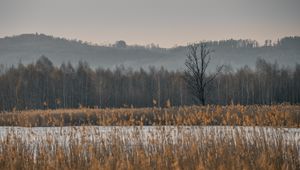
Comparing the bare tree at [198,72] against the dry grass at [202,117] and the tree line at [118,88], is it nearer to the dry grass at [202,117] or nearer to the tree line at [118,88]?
the dry grass at [202,117]

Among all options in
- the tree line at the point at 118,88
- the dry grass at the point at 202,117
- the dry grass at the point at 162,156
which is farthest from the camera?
the tree line at the point at 118,88

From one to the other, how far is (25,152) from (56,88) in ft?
233

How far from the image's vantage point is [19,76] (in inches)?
3041

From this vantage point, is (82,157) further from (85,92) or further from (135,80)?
(135,80)

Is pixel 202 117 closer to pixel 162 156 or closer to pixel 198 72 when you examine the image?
pixel 162 156

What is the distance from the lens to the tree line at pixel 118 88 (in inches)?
2948

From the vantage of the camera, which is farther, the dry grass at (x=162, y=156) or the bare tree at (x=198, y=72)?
the bare tree at (x=198, y=72)

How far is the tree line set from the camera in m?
74.9

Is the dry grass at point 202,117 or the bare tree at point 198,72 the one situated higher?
the bare tree at point 198,72

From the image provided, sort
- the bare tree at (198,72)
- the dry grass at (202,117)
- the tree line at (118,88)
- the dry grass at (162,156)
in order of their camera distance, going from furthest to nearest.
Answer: the tree line at (118,88), the bare tree at (198,72), the dry grass at (202,117), the dry grass at (162,156)

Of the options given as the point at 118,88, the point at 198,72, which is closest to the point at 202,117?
the point at 198,72

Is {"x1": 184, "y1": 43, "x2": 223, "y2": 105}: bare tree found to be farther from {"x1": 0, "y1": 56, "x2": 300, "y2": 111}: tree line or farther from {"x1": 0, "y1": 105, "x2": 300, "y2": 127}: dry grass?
{"x1": 0, "y1": 56, "x2": 300, "y2": 111}: tree line

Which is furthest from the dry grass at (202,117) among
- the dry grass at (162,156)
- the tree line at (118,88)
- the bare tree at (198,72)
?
the tree line at (118,88)

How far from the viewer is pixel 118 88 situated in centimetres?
8681
